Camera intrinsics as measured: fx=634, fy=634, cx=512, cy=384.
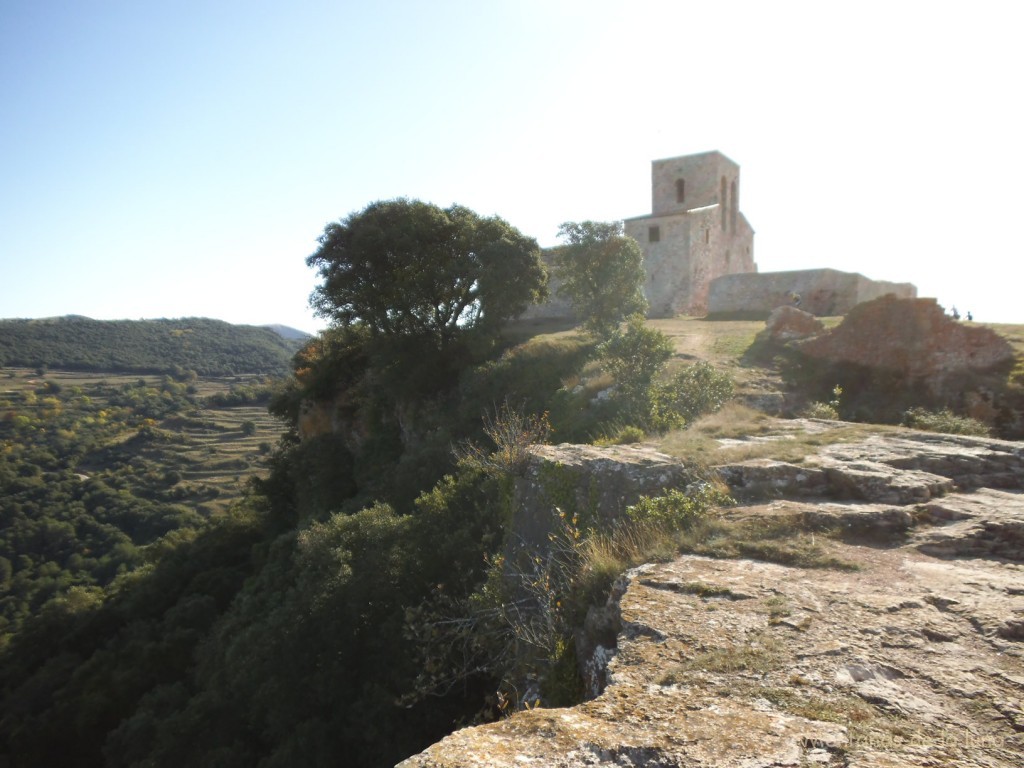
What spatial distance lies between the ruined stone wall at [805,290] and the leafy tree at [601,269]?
20.3 feet

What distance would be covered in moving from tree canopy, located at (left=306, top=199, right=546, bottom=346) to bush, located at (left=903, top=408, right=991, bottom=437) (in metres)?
12.4

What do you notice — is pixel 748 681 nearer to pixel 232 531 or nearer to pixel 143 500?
pixel 232 531

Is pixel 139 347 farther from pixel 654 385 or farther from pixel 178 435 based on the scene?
A: pixel 654 385

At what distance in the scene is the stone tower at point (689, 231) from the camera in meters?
28.3

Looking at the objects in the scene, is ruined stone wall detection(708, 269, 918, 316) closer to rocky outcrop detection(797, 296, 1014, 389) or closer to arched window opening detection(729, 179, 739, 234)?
arched window opening detection(729, 179, 739, 234)

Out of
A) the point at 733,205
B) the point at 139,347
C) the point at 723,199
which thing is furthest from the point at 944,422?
the point at 139,347

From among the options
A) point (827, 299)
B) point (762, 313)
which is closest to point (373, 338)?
point (762, 313)

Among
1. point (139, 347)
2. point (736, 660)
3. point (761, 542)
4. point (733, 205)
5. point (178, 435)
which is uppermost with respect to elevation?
point (733, 205)

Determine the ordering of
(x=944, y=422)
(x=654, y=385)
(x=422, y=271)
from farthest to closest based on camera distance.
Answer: (x=422, y=271)
(x=654, y=385)
(x=944, y=422)

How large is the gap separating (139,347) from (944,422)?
11893 centimetres

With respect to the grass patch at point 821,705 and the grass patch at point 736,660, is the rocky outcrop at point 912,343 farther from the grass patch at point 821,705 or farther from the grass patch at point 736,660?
the grass patch at point 821,705

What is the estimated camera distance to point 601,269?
20312 mm

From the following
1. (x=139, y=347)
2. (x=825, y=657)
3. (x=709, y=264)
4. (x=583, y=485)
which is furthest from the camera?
(x=139, y=347)

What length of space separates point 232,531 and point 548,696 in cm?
2518
